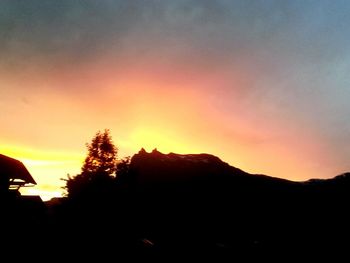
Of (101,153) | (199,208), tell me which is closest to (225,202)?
(199,208)

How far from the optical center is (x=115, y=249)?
49.7 feet

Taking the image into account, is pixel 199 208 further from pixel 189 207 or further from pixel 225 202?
pixel 225 202

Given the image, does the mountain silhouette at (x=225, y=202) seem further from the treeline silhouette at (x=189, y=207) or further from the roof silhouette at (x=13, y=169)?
the roof silhouette at (x=13, y=169)

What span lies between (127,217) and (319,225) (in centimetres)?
2328

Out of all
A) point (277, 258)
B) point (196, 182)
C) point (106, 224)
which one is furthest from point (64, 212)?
point (277, 258)

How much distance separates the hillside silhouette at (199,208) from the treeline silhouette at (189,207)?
0.34ft

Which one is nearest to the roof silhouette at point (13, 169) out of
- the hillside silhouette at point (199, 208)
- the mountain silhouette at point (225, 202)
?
the hillside silhouette at point (199, 208)

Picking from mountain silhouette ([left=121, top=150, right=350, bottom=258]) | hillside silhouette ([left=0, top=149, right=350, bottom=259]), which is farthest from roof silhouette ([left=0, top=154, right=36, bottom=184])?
mountain silhouette ([left=121, top=150, right=350, bottom=258])

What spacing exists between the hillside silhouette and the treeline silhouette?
0.10m

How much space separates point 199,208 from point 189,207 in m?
1.44

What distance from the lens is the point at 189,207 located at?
37812mm

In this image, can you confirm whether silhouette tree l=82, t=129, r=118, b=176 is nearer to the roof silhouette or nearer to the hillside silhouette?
the hillside silhouette

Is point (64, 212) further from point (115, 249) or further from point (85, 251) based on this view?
point (115, 249)

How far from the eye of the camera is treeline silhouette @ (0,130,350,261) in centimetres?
2506
